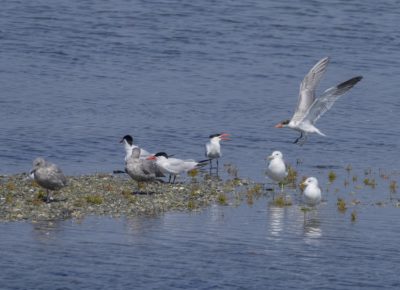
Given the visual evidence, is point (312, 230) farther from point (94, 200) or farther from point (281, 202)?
point (94, 200)

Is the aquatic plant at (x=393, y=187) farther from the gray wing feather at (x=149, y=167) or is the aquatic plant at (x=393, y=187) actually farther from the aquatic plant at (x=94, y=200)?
the aquatic plant at (x=94, y=200)

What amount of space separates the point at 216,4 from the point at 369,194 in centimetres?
2589

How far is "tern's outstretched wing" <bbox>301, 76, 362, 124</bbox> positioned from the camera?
75.2 ft

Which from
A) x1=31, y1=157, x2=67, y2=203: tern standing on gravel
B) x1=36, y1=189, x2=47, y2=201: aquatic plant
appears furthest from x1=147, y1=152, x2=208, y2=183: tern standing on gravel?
x1=31, y1=157, x2=67, y2=203: tern standing on gravel

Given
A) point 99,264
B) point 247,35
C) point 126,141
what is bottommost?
point 99,264

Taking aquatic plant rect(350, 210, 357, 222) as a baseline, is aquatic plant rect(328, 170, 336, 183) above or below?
above

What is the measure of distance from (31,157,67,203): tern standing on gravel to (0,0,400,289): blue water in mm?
1274

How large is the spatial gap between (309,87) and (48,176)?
7.51 m

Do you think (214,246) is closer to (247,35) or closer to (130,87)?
(130,87)

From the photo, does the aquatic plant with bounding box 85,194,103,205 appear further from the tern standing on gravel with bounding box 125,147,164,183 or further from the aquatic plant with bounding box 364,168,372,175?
the aquatic plant with bounding box 364,168,372,175

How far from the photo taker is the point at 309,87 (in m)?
23.5

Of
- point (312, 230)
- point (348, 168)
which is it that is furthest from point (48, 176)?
point (348, 168)

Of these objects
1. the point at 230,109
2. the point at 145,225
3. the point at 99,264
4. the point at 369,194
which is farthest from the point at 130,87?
the point at 99,264

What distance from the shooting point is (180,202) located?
1903 cm
